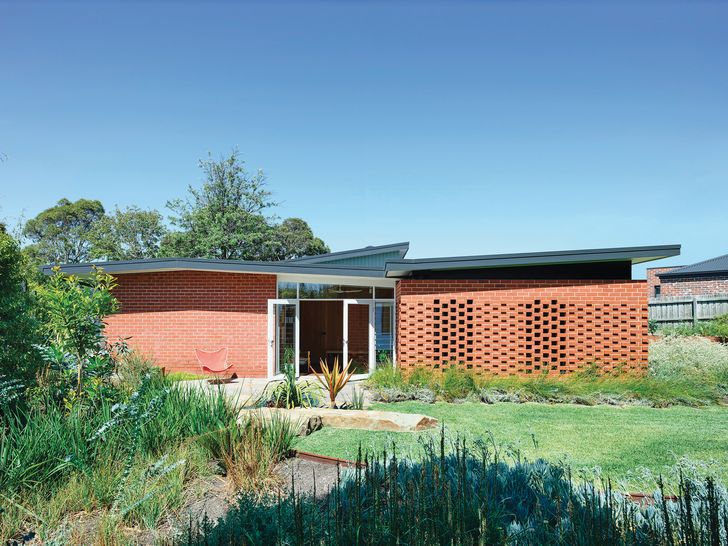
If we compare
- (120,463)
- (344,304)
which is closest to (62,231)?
(344,304)

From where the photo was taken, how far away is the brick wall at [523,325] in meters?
11.8

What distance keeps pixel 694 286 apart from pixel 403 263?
27.1 metres

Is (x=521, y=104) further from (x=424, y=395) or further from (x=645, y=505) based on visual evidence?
(x=645, y=505)

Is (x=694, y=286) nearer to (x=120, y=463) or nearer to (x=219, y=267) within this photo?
(x=219, y=267)

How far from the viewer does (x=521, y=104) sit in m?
14.1

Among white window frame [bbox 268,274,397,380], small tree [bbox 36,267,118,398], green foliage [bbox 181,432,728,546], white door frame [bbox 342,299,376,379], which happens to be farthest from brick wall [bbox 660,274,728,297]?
small tree [bbox 36,267,118,398]

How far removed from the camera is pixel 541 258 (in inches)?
455

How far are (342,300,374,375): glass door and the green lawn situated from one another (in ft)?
17.7

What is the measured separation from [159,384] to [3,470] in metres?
3.11

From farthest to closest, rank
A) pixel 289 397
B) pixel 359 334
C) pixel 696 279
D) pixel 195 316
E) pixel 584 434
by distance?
pixel 696 279
pixel 359 334
pixel 195 316
pixel 289 397
pixel 584 434

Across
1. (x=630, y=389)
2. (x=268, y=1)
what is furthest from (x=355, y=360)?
(x=268, y=1)

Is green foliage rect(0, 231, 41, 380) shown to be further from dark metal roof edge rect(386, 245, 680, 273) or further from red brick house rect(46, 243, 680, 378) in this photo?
dark metal roof edge rect(386, 245, 680, 273)

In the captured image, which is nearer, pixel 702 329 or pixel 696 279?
pixel 702 329

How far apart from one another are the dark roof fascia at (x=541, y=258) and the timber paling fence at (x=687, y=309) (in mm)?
13269
